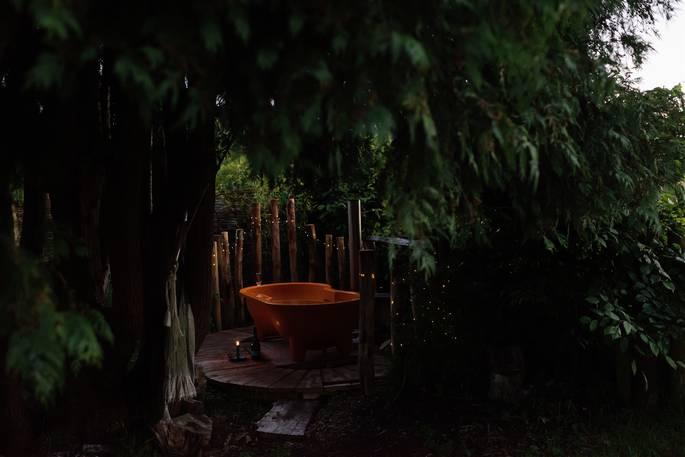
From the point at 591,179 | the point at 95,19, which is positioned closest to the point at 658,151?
the point at 591,179

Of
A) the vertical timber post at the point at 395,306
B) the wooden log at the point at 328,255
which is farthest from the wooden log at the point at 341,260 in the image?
the vertical timber post at the point at 395,306

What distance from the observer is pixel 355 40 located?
1.75 metres

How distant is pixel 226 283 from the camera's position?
7484mm

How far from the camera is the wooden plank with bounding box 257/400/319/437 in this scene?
4539mm

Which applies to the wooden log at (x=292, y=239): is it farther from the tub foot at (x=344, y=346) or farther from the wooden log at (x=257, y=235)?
the tub foot at (x=344, y=346)

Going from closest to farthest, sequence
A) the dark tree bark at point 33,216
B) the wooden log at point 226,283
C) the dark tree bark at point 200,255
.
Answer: the dark tree bark at point 33,216, the dark tree bark at point 200,255, the wooden log at point 226,283

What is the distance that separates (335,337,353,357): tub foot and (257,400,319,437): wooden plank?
2.93 ft

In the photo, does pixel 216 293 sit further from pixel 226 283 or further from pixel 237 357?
pixel 237 357

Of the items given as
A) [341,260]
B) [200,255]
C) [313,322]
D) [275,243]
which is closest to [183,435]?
[200,255]

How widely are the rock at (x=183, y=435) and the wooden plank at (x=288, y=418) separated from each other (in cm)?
59

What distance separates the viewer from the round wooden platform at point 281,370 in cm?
506

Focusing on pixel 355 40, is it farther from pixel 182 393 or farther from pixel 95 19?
pixel 182 393

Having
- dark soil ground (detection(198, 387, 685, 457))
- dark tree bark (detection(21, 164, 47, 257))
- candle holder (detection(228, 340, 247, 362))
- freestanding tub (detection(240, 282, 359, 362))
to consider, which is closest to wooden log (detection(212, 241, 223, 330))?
freestanding tub (detection(240, 282, 359, 362))

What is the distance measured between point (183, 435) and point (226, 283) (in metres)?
3.57
